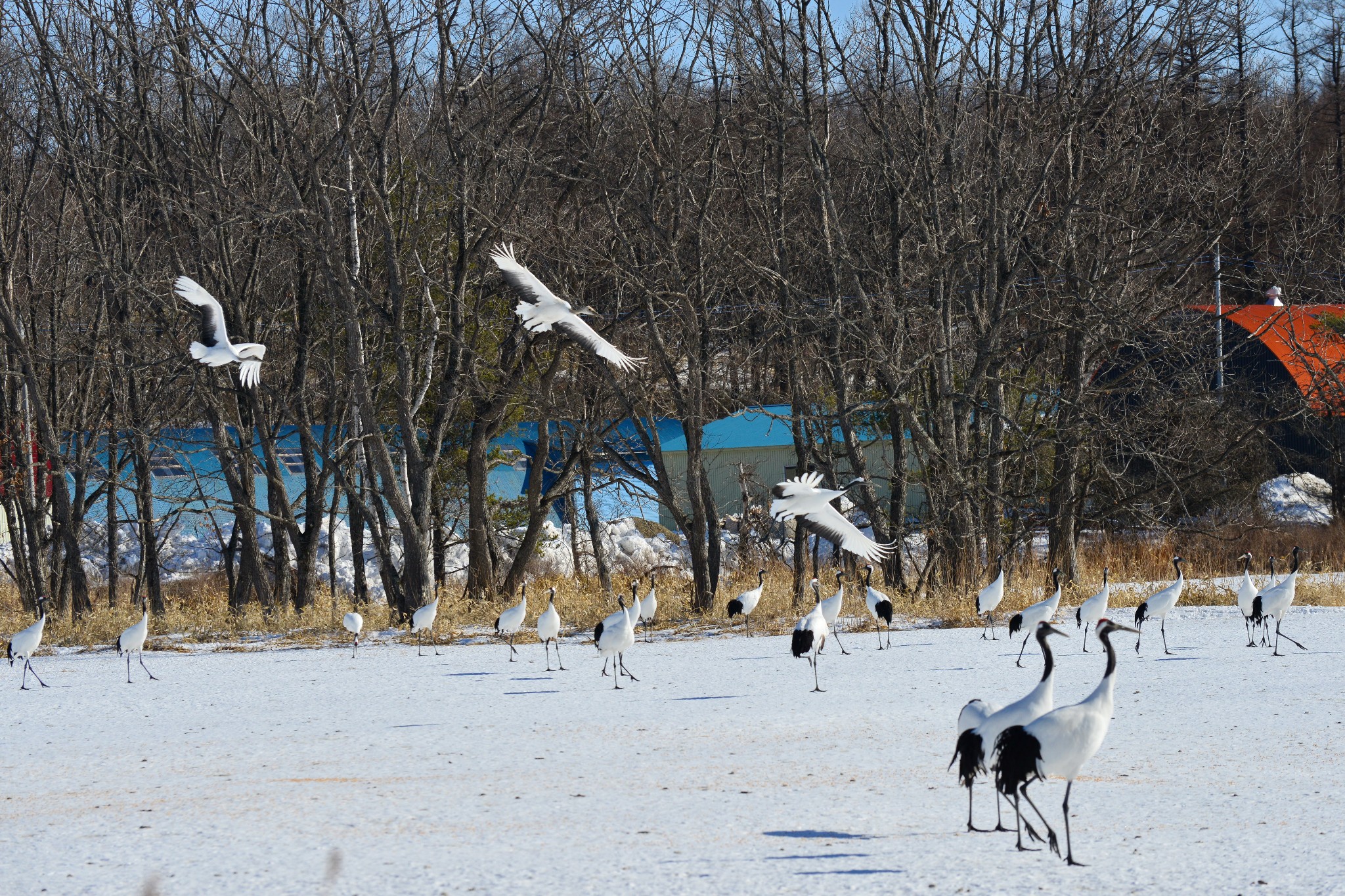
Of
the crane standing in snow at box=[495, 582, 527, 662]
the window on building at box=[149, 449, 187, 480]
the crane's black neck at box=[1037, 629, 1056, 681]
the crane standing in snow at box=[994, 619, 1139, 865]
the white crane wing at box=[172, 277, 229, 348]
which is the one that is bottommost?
the crane standing in snow at box=[994, 619, 1139, 865]

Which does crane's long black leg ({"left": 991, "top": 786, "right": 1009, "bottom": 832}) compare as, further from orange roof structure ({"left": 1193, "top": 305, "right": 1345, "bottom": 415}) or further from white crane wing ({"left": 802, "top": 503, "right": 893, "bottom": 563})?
orange roof structure ({"left": 1193, "top": 305, "right": 1345, "bottom": 415})

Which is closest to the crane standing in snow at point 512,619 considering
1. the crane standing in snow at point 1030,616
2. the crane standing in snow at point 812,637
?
the crane standing in snow at point 812,637

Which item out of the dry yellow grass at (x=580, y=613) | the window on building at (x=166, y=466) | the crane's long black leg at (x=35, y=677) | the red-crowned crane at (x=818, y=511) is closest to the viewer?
the crane's long black leg at (x=35, y=677)

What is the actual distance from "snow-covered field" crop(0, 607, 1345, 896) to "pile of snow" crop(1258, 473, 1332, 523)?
2013cm

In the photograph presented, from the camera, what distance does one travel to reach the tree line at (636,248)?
759 inches

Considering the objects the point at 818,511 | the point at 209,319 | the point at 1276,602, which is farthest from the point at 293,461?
the point at 1276,602

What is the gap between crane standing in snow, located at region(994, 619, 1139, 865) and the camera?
6.05m

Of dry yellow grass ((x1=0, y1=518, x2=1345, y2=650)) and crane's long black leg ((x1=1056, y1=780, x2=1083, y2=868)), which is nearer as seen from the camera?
crane's long black leg ((x1=1056, y1=780, x2=1083, y2=868))

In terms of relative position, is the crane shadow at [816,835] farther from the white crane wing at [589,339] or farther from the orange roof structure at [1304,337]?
the orange roof structure at [1304,337]

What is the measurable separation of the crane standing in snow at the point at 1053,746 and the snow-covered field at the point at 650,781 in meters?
0.35

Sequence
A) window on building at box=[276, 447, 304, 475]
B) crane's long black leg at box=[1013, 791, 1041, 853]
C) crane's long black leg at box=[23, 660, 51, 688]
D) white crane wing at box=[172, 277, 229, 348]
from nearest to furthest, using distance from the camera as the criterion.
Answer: crane's long black leg at box=[1013, 791, 1041, 853], crane's long black leg at box=[23, 660, 51, 688], white crane wing at box=[172, 277, 229, 348], window on building at box=[276, 447, 304, 475]

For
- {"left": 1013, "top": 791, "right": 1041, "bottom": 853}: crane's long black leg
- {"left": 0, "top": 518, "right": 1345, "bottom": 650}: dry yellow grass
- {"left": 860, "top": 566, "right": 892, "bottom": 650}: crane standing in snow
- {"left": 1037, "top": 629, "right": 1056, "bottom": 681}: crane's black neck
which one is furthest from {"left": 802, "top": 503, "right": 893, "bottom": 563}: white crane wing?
{"left": 1013, "top": 791, "right": 1041, "bottom": 853}: crane's long black leg

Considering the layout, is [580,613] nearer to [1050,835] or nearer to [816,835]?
[816,835]

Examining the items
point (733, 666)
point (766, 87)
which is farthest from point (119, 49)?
point (733, 666)
